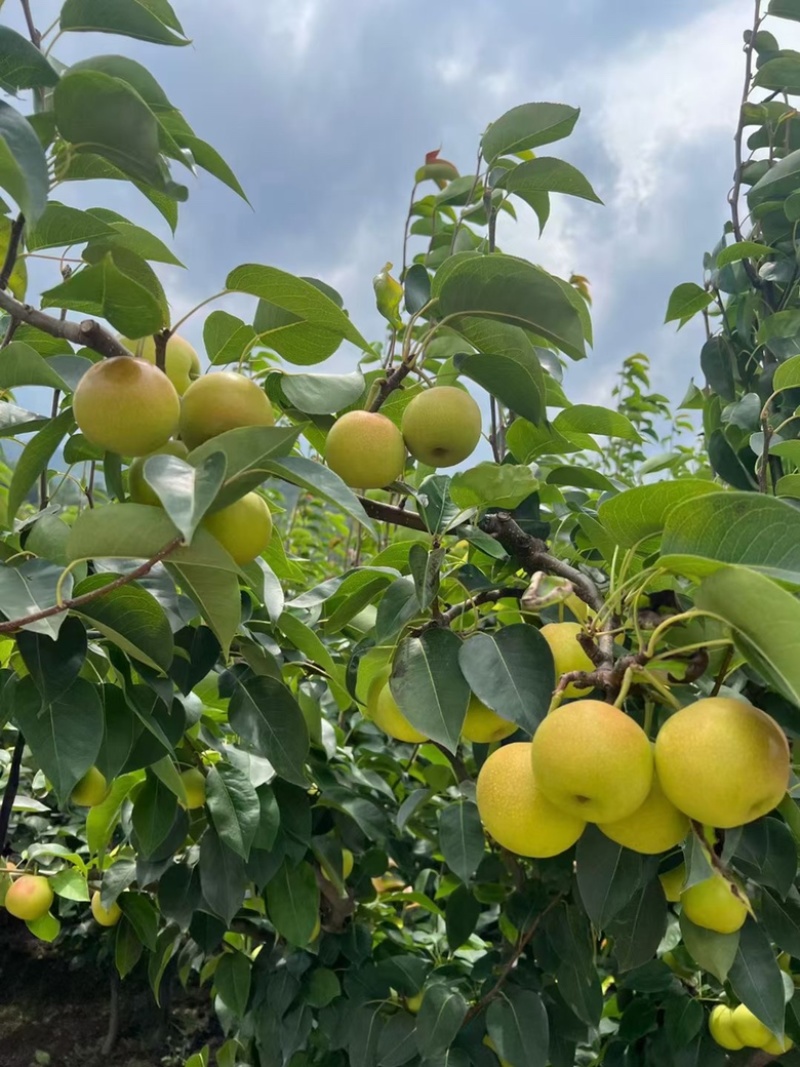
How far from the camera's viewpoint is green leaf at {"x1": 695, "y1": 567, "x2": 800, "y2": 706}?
1.72ft

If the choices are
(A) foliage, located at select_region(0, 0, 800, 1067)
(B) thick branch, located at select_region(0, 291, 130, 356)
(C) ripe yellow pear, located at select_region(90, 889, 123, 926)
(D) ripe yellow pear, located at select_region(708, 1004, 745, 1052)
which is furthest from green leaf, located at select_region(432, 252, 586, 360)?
(C) ripe yellow pear, located at select_region(90, 889, 123, 926)

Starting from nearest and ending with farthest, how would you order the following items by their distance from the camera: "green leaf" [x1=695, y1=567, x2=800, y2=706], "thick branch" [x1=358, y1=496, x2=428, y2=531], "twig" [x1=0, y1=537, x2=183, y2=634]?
"green leaf" [x1=695, y1=567, x2=800, y2=706], "twig" [x1=0, y1=537, x2=183, y2=634], "thick branch" [x1=358, y1=496, x2=428, y2=531]

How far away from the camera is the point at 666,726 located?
62 cm

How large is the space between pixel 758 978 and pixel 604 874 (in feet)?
0.85

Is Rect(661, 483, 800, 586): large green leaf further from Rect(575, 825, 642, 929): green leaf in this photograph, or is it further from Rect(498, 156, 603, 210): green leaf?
Rect(498, 156, 603, 210): green leaf

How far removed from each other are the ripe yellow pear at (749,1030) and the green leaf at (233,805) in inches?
31.2

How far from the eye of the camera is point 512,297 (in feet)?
2.74

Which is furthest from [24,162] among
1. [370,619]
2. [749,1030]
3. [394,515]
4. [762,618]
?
[749,1030]

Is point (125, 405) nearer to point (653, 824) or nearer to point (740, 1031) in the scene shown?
point (653, 824)

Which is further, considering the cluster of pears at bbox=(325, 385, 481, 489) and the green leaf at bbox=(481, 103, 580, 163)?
the green leaf at bbox=(481, 103, 580, 163)

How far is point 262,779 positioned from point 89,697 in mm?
418

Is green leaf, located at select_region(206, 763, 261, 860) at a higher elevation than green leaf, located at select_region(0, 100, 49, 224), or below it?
below

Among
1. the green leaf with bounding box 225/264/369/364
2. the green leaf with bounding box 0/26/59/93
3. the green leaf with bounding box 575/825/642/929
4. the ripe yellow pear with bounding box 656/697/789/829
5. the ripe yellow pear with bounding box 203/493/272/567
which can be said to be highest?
the green leaf with bounding box 0/26/59/93

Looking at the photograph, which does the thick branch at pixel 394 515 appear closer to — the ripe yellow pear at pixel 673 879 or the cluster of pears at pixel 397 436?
the cluster of pears at pixel 397 436
